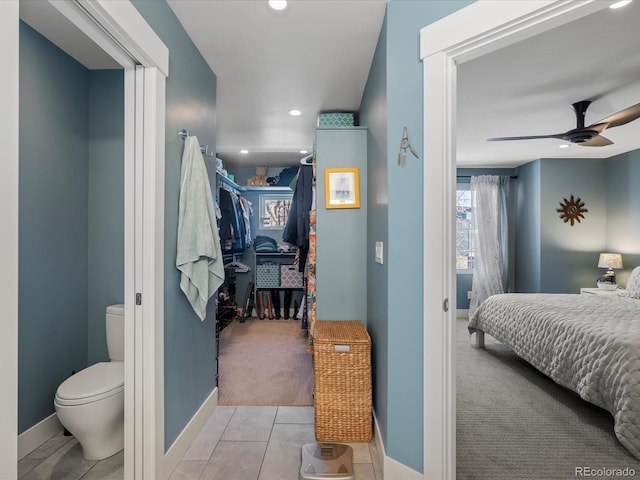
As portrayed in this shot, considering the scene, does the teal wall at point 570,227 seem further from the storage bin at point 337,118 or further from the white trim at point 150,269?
the white trim at point 150,269

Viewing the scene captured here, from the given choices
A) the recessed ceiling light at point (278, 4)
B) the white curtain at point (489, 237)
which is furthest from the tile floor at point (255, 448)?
the white curtain at point (489, 237)

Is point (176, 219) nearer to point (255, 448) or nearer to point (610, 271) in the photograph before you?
point (255, 448)

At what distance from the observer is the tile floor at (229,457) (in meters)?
1.81

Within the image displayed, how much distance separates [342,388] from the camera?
2.07m

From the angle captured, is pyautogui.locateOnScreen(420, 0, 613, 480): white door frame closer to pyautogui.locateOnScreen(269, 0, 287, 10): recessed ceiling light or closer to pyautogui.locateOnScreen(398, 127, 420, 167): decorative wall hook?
pyautogui.locateOnScreen(398, 127, 420, 167): decorative wall hook

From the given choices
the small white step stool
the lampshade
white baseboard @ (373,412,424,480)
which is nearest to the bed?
the lampshade

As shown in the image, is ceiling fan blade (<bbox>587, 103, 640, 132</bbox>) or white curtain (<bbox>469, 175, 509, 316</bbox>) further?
white curtain (<bbox>469, 175, 509, 316</bbox>)

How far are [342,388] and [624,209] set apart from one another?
496 cm

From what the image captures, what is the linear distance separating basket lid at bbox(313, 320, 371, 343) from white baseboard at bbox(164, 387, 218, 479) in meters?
0.89

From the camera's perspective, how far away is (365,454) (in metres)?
1.98

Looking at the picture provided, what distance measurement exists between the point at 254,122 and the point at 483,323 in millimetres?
3285

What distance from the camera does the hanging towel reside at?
74.7 inches

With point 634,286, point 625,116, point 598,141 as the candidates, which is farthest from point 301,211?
point 634,286

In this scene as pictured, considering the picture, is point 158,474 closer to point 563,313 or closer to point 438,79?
point 438,79
